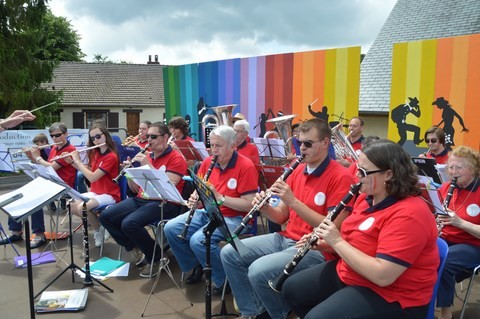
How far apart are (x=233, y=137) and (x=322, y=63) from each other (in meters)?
4.34

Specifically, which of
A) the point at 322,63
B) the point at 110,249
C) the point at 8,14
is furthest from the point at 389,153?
the point at 8,14

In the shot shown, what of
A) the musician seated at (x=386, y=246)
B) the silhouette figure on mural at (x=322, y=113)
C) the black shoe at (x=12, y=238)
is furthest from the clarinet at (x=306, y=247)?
the silhouette figure on mural at (x=322, y=113)

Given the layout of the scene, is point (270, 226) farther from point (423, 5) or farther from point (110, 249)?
point (423, 5)

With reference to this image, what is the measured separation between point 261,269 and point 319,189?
2.39 ft

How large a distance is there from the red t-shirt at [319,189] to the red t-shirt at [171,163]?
6.02 ft

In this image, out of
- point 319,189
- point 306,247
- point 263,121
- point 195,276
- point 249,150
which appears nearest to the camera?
point 306,247

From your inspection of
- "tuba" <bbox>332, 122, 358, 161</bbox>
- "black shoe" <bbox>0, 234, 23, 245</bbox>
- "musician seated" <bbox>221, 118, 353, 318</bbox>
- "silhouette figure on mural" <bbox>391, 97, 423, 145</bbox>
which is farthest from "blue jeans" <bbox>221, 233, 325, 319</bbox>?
"silhouette figure on mural" <bbox>391, 97, 423, 145</bbox>

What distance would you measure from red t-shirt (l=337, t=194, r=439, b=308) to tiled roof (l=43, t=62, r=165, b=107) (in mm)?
27408

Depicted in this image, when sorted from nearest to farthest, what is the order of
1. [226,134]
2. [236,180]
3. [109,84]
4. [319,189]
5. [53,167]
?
[319,189] → [236,180] → [226,134] → [53,167] → [109,84]

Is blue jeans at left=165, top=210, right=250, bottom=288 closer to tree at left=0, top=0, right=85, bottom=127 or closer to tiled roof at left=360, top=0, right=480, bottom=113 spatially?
tiled roof at left=360, top=0, right=480, bottom=113

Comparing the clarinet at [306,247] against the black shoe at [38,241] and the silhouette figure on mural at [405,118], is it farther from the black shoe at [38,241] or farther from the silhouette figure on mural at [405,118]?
the silhouette figure on mural at [405,118]

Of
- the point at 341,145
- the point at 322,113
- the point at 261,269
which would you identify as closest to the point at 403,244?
the point at 261,269

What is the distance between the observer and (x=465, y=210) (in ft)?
11.0

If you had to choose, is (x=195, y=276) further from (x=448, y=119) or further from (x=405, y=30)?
(x=405, y=30)
